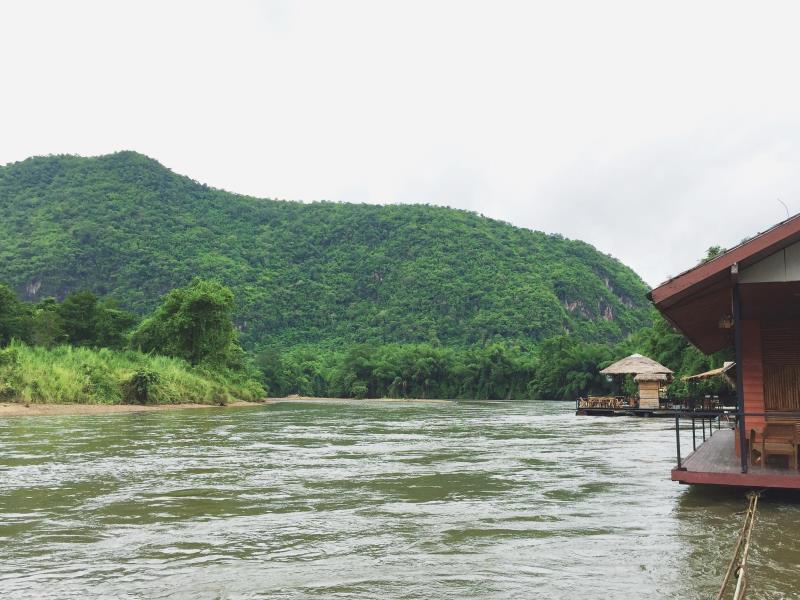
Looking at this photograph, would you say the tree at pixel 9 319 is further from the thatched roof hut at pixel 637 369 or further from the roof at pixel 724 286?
the roof at pixel 724 286

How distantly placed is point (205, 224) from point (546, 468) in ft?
453

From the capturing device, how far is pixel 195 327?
Result: 56906 millimetres

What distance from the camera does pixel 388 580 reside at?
5711 millimetres

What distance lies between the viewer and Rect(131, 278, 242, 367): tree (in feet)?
185

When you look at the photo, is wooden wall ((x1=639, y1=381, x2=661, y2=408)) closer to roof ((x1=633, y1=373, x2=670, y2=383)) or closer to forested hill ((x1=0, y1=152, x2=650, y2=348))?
roof ((x1=633, y1=373, x2=670, y2=383))

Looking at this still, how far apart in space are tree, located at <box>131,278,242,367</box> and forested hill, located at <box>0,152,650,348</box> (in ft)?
185

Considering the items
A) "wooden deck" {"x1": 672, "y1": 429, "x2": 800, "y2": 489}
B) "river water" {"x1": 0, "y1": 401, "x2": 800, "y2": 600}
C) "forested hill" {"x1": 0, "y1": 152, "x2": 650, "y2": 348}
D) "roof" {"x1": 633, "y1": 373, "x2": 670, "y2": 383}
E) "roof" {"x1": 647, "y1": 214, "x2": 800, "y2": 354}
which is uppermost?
"forested hill" {"x1": 0, "y1": 152, "x2": 650, "y2": 348}

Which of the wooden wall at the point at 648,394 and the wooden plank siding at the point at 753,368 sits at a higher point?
the wooden plank siding at the point at 753,368

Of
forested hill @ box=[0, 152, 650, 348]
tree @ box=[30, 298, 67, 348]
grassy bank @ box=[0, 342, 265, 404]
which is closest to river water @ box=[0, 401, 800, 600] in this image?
grassy bank @ box=[0, 342, 265, 404]

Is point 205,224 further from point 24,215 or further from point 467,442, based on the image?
point 467,442

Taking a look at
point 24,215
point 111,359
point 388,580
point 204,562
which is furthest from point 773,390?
point 24,215

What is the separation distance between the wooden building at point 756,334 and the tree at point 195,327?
48.0 meters

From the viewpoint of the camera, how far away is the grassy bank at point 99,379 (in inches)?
1302

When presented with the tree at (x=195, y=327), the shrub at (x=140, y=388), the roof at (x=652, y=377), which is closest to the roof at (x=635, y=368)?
the roof at (x=652, y=377)
